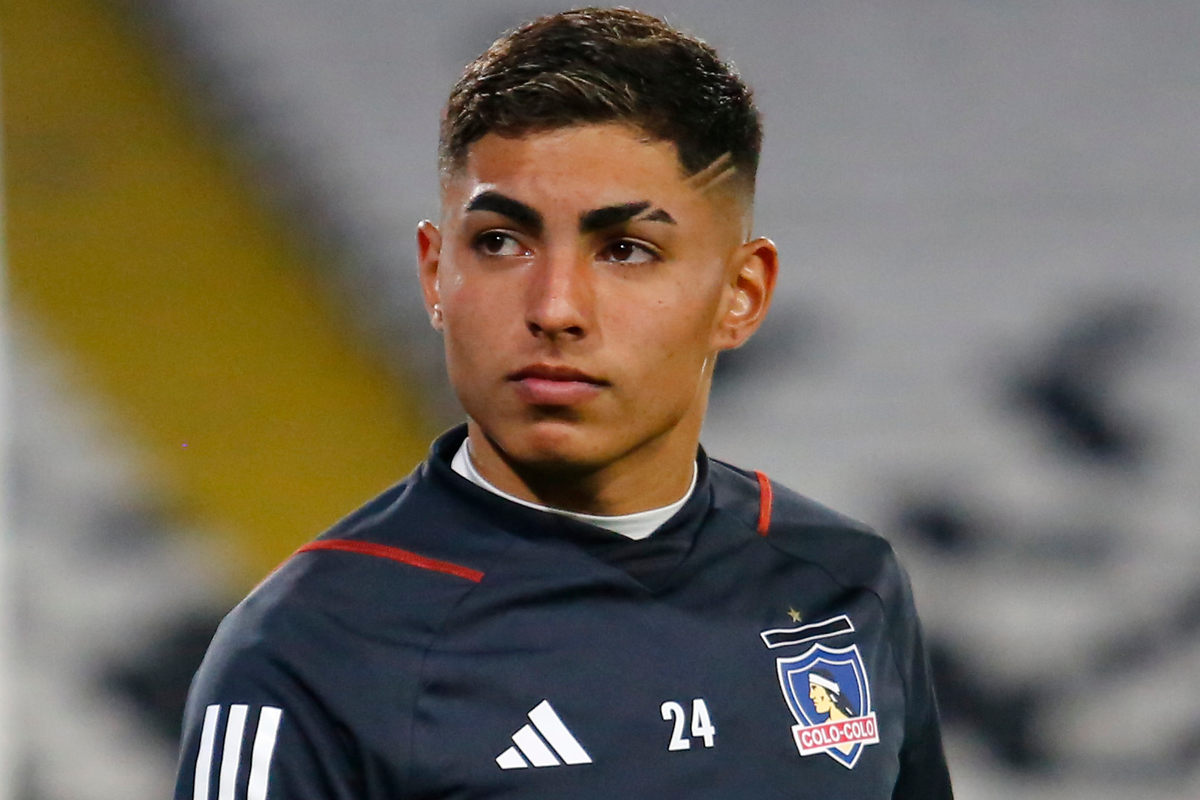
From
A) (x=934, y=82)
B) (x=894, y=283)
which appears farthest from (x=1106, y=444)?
(x=934, y=82)

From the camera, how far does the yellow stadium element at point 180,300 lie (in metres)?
2.36

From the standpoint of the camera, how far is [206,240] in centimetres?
240

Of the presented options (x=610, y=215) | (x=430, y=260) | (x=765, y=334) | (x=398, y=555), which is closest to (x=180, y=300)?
(x=765, y=334)

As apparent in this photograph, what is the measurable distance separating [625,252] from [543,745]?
393 millimetres

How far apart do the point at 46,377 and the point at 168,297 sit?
24cm

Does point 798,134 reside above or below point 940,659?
above

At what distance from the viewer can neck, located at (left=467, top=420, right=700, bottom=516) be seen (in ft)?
3.82

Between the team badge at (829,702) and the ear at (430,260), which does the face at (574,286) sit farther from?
the team badge at (829,702)

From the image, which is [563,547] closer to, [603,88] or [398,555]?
[398,555]

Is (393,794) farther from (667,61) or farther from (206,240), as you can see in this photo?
Result: (206,240)

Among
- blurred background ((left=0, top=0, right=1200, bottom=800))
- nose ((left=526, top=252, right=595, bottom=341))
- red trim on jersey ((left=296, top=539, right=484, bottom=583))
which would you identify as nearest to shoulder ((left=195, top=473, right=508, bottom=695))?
red trim on jersey ((left=296, top=539, right=484, bottom=583))

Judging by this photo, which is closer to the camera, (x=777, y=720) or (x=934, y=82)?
(x=777, y=720)

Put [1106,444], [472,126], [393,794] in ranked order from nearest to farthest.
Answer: [393,794] < [472,126] < [1106,444]

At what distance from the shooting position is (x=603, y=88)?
109cm
